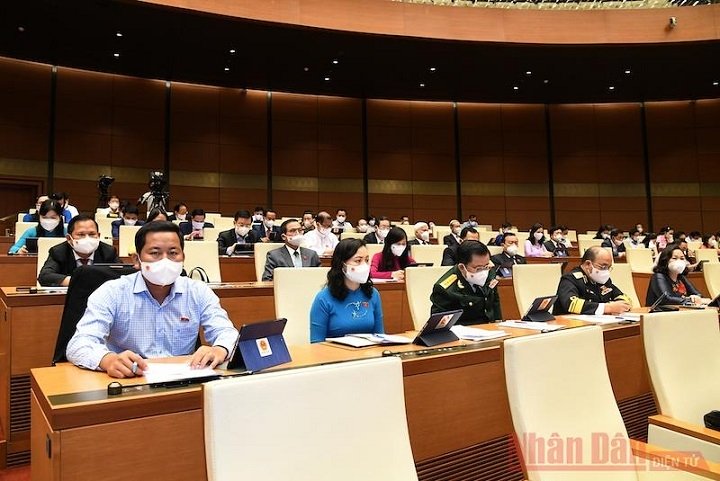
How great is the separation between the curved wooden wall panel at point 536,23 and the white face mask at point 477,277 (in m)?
6.65

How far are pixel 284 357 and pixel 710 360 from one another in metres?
1.58

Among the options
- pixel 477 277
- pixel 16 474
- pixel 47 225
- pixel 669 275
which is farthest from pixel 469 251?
pixel 47 225

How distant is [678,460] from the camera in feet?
4.72

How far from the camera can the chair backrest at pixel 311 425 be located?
93 cm

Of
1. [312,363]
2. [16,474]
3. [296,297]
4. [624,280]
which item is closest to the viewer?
[312,363]

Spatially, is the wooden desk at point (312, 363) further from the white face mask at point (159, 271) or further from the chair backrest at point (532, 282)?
the chair backrest at point (532, 282)

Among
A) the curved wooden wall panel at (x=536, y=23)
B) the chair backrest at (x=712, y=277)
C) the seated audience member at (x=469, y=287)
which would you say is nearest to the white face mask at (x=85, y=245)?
the seated audience member at (x=469, y=287)

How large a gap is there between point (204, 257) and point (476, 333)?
279cm

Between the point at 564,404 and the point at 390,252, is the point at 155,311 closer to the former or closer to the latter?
the point at 564,404

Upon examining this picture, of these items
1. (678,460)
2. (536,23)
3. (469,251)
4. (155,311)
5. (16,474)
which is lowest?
(16,474)

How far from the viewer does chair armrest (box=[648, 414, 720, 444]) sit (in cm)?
151

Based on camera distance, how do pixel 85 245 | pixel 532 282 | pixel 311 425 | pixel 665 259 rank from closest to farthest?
1. pixel 311 425
2. pixel 85 245
3. pixel 532 282
4. pixel 665 259

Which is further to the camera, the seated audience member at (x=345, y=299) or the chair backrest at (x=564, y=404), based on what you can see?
the seated audience member at (x=345, y=299)

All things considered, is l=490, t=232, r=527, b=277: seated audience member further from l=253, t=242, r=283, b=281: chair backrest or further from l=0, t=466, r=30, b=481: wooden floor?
l=0, t=466, r=30, b=481: wooden floor
